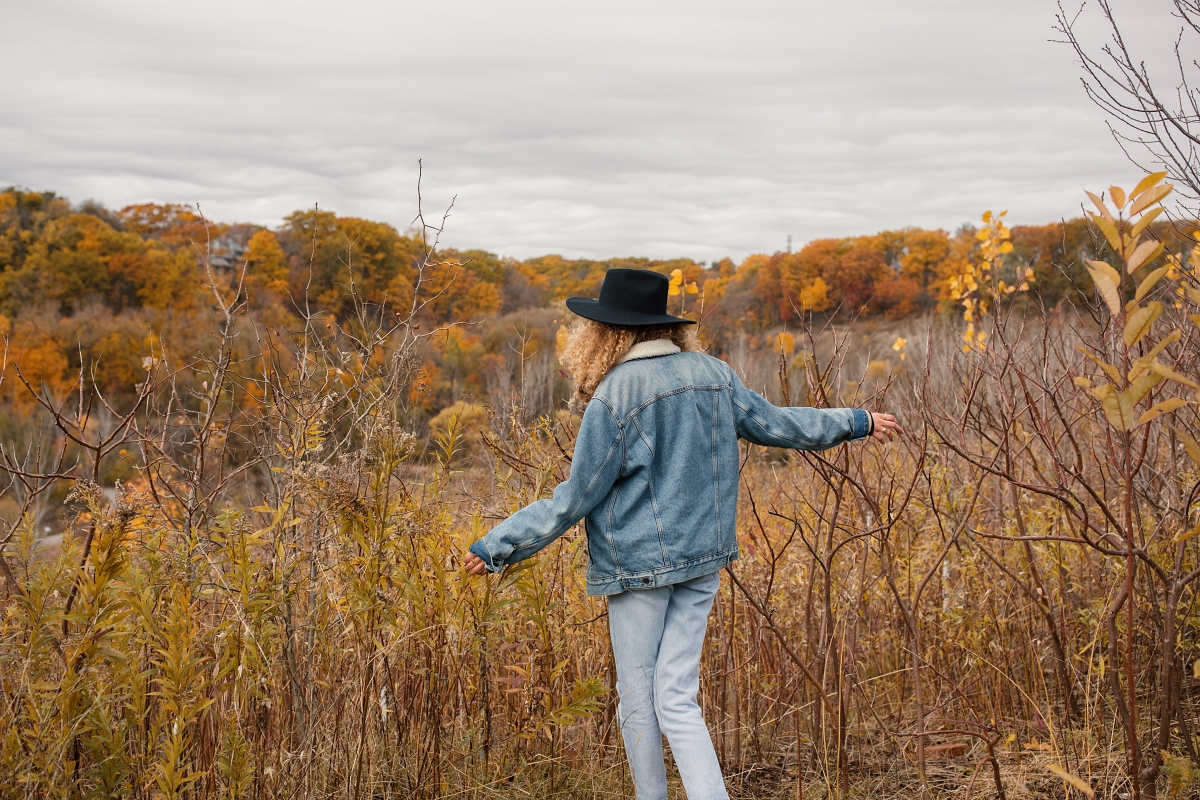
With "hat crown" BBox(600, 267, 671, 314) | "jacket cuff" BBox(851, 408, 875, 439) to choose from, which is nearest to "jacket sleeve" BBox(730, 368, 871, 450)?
"jacket cuff" BBox(851, 408, 875, 439)

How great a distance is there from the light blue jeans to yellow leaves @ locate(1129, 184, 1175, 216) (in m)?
1.30

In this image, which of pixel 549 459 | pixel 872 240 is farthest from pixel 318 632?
pixel 872 240

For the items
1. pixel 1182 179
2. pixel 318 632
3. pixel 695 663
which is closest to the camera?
pixel 695 663

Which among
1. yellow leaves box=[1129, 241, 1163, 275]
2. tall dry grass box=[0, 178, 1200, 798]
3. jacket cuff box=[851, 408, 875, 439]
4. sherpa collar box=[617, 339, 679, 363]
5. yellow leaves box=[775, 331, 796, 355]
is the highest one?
yellow leaves box=[1129, 241, 1163, 275]

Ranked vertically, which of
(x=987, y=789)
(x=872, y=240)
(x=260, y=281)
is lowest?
(x=987, y=789)

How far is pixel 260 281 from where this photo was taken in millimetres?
38906

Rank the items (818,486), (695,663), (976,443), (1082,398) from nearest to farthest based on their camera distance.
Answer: (695,663)
(1082,398)
(818,486)
(976,443)

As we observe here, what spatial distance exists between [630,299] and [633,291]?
24 millimetres

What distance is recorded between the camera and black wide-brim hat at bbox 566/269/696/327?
7.57 ft

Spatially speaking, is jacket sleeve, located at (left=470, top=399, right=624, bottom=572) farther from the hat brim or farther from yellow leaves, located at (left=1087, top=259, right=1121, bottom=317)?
yellow leaves, located at (left=1087, top=259, right=1121, bottom=317)

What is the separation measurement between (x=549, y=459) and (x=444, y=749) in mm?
970

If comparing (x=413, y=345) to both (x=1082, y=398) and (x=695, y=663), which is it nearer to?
(x=695, y=663)

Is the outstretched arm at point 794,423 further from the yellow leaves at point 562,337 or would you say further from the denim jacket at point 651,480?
the yellow leaves at point 562,337

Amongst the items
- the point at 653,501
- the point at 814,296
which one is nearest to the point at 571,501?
the point at 653,501
